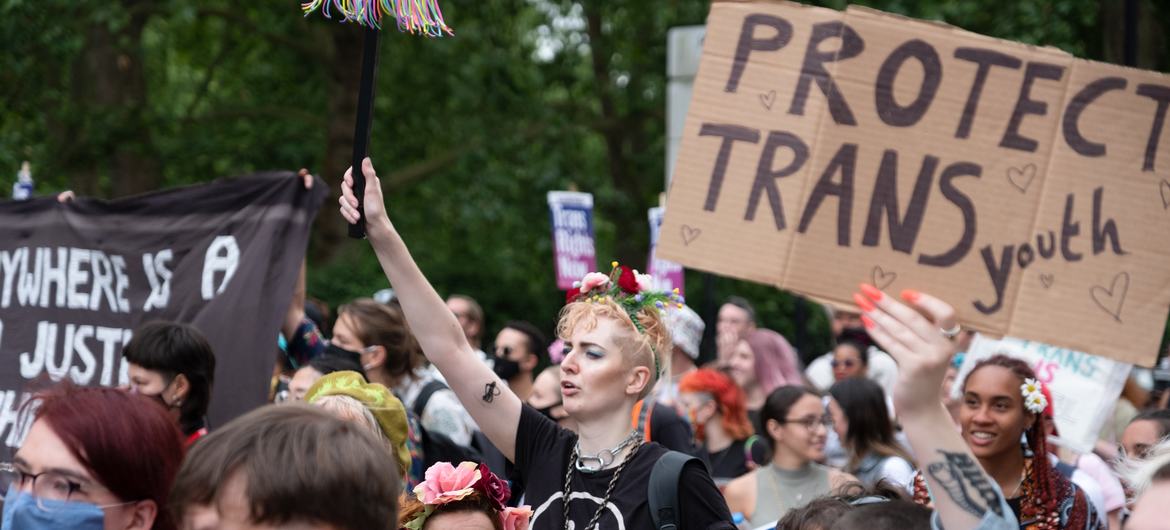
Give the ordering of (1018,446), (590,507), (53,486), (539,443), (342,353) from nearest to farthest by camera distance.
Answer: (53,486) < (590,507) < (539,443) < (1018,446) < (342,353)

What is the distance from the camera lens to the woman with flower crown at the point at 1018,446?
4215mm

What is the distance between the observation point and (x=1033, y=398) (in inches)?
178

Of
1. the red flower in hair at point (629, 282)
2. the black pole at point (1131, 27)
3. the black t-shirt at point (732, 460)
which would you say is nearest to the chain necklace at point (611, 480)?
the red flower in hair at point (629, 282)

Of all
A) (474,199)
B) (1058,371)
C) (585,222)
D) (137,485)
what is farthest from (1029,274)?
(474,199)

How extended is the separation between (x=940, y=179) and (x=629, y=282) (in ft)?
4.53

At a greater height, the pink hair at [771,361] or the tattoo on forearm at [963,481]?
the tattoo on forearm at [963,481]

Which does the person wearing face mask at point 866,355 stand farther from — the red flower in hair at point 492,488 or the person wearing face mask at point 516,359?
the red flower in hair at point 492,488

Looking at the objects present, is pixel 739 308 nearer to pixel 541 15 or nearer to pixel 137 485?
pixel 137 485

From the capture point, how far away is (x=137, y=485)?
2799mm

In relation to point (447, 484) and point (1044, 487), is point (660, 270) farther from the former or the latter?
point (447, 484)

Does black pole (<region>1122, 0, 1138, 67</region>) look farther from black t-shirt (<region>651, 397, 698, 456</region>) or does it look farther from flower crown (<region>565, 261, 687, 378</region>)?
flower crown (<region>565, 261, 687, 378</region>)

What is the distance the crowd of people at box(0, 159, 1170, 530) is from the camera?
2152 mm

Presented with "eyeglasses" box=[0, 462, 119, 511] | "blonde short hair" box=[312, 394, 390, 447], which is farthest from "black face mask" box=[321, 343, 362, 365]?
"eyeglasses" box=[0, 462, 119, 511]

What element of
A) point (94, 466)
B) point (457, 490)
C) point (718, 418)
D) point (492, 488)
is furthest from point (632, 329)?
point (718, 418)
